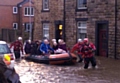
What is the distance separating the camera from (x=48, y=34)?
113ft

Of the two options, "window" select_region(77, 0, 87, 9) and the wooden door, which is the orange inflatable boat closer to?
the wooden door

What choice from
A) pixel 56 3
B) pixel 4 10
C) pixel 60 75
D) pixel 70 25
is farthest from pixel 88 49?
pixel 4 10

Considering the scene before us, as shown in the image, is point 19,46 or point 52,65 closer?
point 52,65

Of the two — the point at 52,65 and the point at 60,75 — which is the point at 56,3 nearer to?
the point at 52,65

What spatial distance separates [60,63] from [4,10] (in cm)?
4035

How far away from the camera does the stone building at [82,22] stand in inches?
1056

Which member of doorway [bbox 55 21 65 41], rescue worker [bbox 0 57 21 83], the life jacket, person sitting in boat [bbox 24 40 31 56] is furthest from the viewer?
doorway [bbox 55 21 65 41]

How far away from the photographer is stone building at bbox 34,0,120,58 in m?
26.8

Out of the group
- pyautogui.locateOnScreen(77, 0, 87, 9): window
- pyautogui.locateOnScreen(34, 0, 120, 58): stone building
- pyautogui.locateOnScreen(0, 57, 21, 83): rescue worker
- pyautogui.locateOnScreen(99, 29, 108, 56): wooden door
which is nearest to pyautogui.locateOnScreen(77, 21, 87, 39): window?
pyautogui.locateOnScreen(34, 0, 120, 58): stone building

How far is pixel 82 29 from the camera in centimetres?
3023

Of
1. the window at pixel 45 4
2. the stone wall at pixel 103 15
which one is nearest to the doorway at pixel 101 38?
the stone wall at pixel 103 15

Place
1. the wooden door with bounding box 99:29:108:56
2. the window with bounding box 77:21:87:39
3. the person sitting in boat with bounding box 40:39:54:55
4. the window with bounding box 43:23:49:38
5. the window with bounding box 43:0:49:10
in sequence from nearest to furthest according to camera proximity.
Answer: the person sitting in boat with bounding box 40:39:54:55 < the wooden door with bounding box 99:29:108:56 < the window with bounding box 77:21:87:39 < the window with bounding box 43:23:49:38 < the window with bounding box 43:0:49:10

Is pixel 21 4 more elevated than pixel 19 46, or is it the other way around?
pixel 21 4

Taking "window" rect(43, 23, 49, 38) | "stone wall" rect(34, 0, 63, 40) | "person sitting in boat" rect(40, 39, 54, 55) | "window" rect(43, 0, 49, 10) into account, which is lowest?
"person sitting in boat" rect(40, 39, 54, 55)
